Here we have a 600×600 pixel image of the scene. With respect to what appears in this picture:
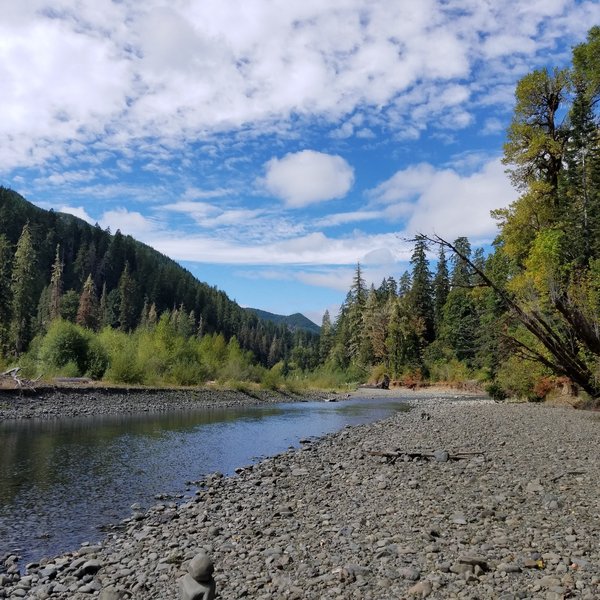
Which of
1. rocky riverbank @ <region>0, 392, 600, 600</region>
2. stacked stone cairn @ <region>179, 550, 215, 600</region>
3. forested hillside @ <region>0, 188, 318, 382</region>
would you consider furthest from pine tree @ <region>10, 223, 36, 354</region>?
stacked stone cairn @ <region>179, 550, 215, 600</region>

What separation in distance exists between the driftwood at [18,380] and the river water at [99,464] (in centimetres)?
599

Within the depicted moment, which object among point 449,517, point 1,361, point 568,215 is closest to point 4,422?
point 1,361

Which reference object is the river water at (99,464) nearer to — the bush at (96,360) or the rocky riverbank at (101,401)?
the rocky riverbank at (101,401)

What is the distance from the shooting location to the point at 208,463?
16281 millimetres

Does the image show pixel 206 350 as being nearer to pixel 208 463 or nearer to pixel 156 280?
pixel 208 463

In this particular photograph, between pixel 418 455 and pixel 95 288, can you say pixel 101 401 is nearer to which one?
pixel 418 455

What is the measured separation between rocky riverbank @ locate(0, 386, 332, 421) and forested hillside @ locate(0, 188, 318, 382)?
3138 cm

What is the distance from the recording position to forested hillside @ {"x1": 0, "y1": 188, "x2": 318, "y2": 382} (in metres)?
76.4

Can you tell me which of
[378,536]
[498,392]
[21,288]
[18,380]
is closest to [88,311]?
[21,288]

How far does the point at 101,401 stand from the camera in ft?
115

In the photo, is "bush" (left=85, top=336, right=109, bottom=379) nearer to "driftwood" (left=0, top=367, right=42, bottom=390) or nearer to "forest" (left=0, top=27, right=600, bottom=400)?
"forest" (left=0, top=27, right=600, bottom=400)

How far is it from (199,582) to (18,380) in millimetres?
31969

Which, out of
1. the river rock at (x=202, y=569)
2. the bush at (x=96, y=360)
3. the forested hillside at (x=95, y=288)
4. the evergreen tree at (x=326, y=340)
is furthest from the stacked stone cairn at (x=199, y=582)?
the evergreen tree at (x=326, y=340)

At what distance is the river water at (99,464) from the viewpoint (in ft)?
31.5
